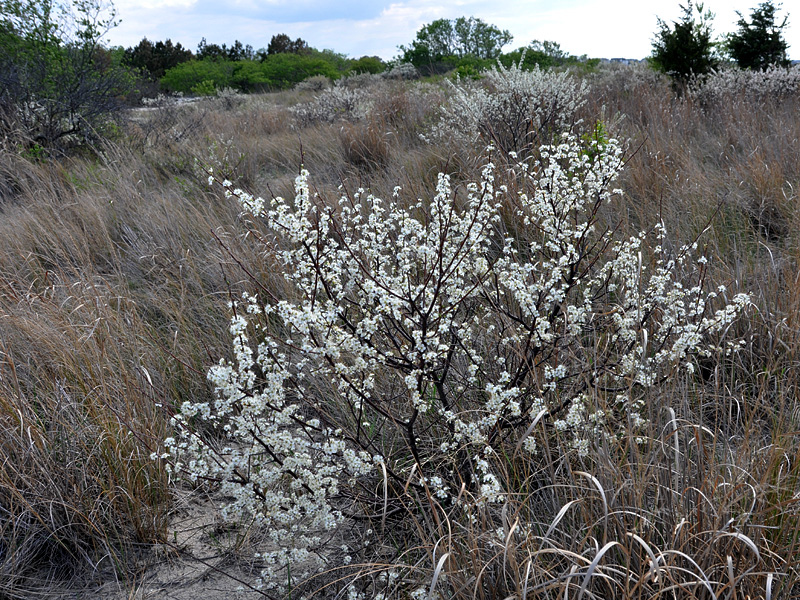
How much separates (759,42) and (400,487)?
16.1 metres

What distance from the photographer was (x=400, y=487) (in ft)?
7.36

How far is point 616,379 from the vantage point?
2.30 m

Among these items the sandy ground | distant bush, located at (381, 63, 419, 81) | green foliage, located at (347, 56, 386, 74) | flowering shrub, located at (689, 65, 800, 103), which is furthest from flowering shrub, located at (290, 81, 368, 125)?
green foliage, located at (347, 56, 386, 74)

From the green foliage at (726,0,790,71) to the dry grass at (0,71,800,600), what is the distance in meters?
9.28

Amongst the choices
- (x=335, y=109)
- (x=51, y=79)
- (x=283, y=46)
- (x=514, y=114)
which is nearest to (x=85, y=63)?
(x=51, y=79)

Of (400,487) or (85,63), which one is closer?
(400,487)

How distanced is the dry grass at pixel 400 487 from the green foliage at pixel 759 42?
928cm

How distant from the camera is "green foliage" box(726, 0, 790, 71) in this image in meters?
13.6

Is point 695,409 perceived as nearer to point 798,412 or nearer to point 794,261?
point 798,412

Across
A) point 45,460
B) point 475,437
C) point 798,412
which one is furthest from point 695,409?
point 45,460

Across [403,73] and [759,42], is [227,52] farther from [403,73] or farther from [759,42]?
[759,42]

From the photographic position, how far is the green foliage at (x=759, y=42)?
13.6 m

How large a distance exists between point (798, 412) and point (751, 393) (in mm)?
408

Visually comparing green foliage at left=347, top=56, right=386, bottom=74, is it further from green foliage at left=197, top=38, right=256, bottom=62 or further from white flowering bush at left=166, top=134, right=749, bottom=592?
white flowering bush at left=166, top=134, right=749, bottom=592
